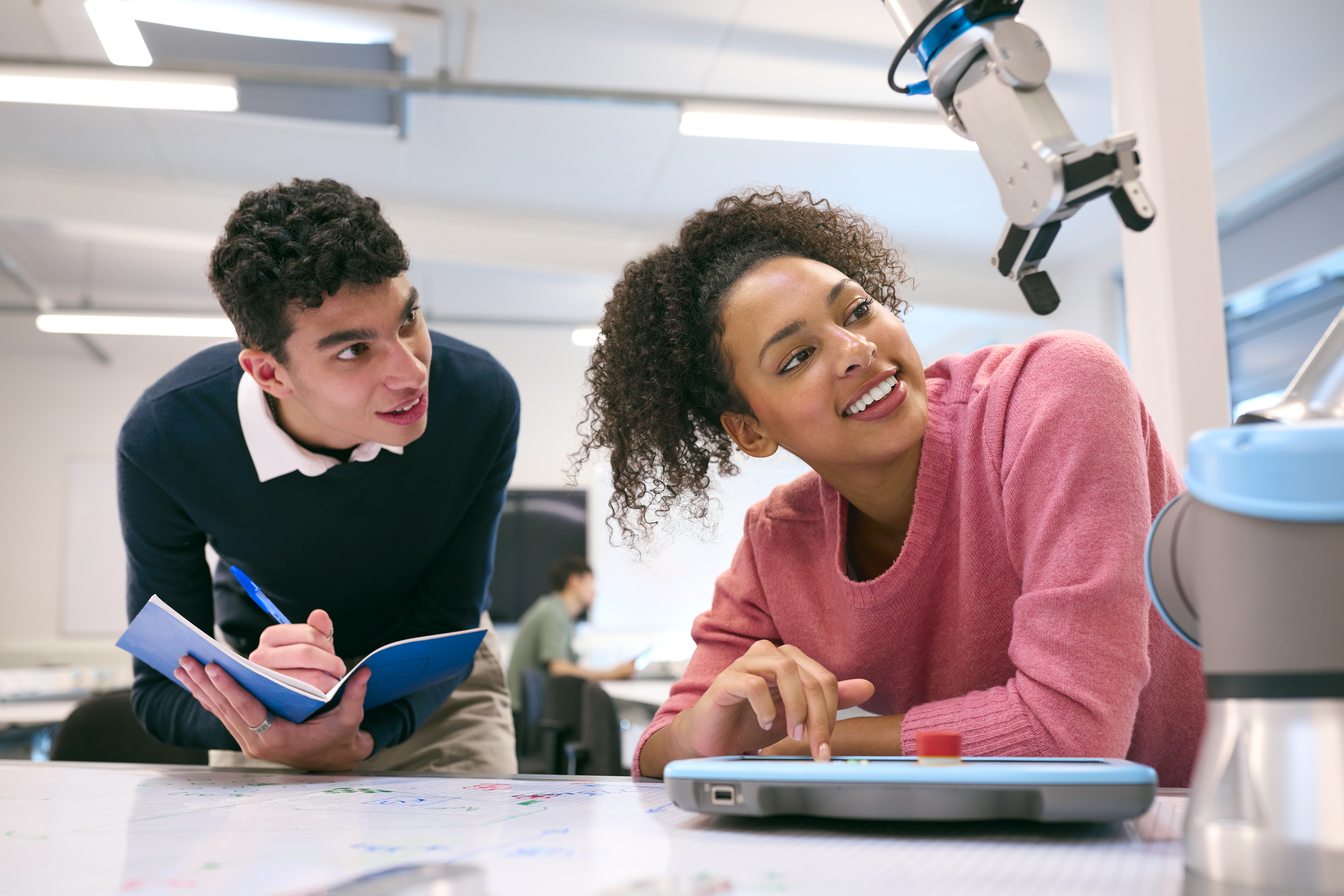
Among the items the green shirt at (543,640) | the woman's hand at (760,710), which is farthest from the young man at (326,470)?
the green shirt at (543,640)

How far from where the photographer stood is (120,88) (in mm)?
3758

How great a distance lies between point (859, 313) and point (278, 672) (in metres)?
0.82

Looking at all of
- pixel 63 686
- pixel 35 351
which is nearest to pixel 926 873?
pixel 63 686

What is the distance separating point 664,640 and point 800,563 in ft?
21.8

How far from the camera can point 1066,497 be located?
0.94 meters

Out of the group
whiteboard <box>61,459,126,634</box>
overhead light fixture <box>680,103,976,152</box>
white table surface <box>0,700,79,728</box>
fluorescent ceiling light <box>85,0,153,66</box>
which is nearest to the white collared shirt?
white table surface <box>0,700,79,728</box>

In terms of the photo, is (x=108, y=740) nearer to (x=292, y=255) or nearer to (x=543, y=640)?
(x=292, y=255)

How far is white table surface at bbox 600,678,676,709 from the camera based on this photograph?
3.51 meters

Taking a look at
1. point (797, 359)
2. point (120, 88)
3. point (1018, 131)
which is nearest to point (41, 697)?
point (120, 88)

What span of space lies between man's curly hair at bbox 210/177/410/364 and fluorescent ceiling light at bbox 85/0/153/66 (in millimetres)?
2787

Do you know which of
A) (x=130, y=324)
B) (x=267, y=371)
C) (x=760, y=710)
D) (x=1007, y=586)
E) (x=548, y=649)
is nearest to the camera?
(x=760, y=710)

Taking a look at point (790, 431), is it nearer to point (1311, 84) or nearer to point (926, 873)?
point (926, 873)

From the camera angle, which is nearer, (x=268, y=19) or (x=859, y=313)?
(x=859, y=313)

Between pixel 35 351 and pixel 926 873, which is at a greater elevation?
pixel 35 351
